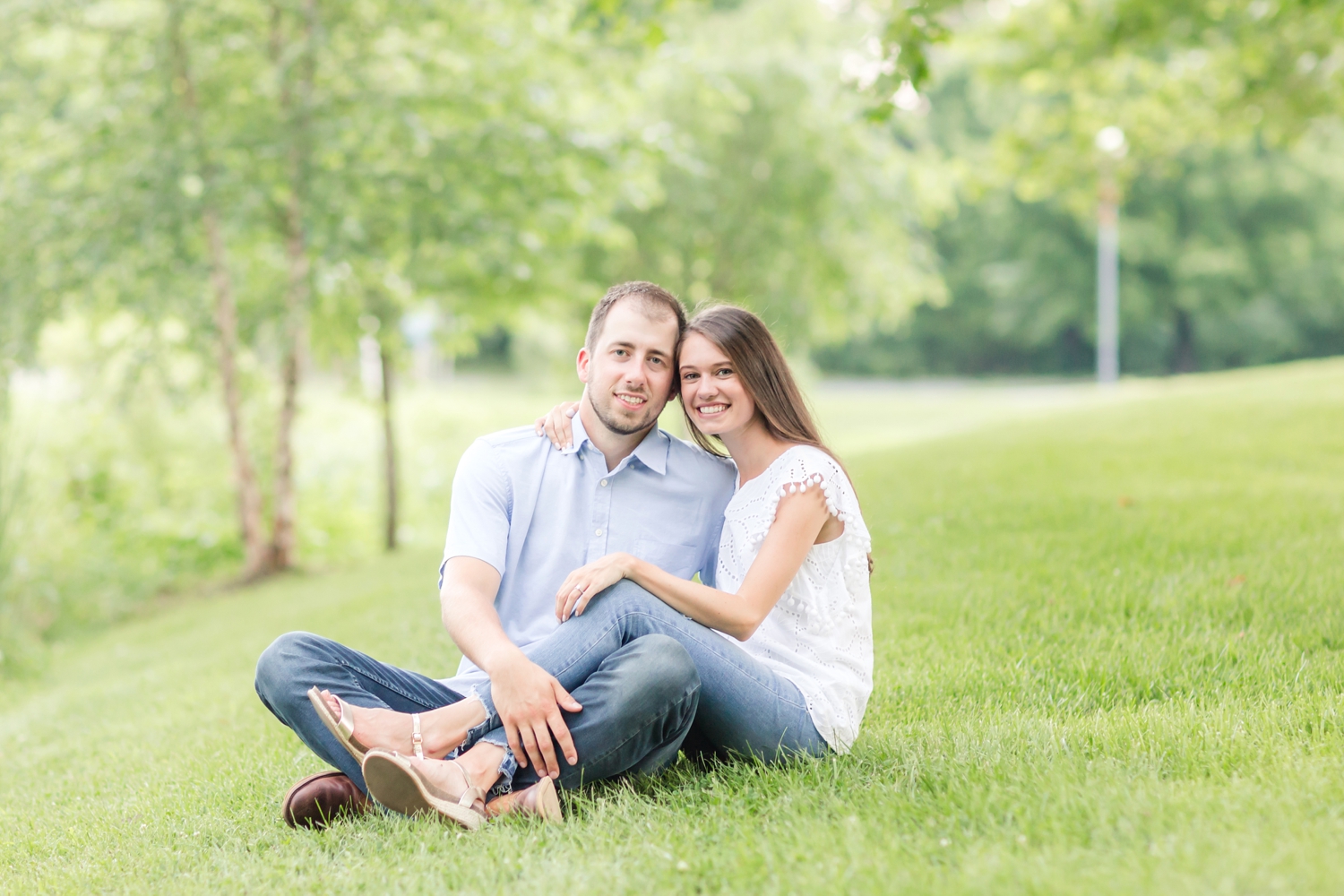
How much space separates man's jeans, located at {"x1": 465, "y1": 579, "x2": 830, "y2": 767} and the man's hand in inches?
2.8

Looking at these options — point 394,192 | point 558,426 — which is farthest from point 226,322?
point 558,426

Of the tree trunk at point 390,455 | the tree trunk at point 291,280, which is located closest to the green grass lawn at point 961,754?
the tree trunk at point 291,280

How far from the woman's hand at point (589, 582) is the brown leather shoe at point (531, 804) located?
46cm

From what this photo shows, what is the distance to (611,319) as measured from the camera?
3398 millimetres

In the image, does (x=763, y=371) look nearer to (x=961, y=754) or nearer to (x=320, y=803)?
(x=961, y=754)

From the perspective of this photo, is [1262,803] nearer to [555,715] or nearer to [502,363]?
[555,715]

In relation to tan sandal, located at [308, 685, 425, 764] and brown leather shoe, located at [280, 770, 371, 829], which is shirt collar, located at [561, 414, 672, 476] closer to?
tan sandal, located at [308, 685, 425, 764]

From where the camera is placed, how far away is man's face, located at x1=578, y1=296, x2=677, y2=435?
333 centimetres

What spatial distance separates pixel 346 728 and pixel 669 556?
1.12 m

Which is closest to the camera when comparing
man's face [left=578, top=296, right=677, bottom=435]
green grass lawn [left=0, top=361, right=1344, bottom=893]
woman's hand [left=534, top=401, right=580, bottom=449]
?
green grass lawn [left=0, top=361, right=1344, bottom=893]

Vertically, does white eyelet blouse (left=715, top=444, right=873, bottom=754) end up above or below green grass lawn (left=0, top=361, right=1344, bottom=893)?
above

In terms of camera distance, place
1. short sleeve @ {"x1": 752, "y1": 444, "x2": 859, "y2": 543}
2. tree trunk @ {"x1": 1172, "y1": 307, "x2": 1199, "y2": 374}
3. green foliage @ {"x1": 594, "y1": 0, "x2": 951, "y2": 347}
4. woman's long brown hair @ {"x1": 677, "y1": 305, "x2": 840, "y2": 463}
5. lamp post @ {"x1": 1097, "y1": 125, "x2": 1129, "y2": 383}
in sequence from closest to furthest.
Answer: short sleeve @ {"x1": 752, "y1": 444, "x2": 859, "y2": 543}, woman's long brown hair @ {"x1": 677, "y1": 305, "x2": 840, "y2": 463}, lamp post @ {"x1": 1097, "y1": 125, "x2": 1129, "y2": 383}, green foliage @ {"x1": 594, "y1": 0, "x2": 951, "y2": 347}, tree trunk @ {"x1": 1172, "y1": 307, "x2": 1199, "y2": 374}

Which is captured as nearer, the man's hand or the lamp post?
the man's hand

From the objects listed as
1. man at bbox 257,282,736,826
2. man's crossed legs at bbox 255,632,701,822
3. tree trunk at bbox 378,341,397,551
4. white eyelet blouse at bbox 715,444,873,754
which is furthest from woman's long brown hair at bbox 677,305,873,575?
tree trunk at bbox 378,341,397,551
